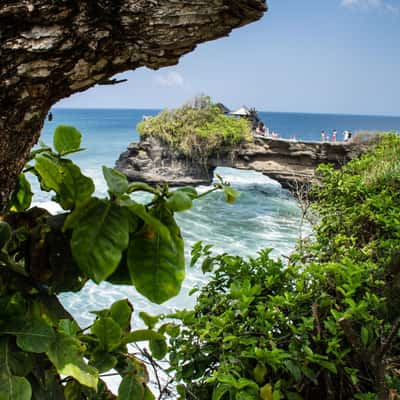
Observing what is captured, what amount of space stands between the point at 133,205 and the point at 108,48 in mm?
276

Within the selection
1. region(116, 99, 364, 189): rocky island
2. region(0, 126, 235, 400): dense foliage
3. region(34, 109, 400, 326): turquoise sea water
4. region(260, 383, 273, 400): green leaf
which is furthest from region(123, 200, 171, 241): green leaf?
region(116, 99, 364, 189): rocky island

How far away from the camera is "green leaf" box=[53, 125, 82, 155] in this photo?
51 centimetres

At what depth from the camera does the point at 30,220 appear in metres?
0.58

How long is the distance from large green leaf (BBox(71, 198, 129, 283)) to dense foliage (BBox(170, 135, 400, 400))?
2.17 feet

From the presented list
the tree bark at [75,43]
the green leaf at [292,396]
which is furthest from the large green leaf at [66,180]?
the green leaf at [292,396]

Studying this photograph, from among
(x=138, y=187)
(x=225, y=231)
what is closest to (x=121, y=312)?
(x=138, y=187)

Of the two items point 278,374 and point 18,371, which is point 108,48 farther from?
point 278,374

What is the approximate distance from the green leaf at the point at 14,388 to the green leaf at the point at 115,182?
0.25 m

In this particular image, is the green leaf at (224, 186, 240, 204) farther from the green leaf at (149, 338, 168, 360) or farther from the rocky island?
the rocky island

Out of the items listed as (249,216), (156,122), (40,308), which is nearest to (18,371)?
(40,308)

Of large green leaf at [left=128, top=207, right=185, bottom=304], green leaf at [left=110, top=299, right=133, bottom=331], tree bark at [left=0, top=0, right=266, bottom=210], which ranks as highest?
tree bark at [left=0, top=0, right=266, bottom=210]

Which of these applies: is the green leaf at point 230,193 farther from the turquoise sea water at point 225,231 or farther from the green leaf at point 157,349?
the turquoise sea water at point 225,231

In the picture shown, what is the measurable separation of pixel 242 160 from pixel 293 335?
1256 cm

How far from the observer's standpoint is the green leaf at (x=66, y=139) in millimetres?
513
